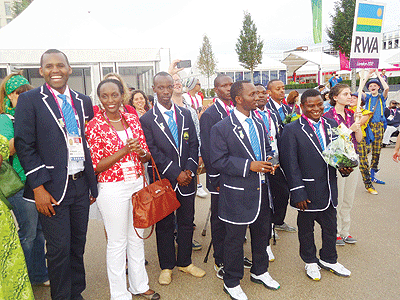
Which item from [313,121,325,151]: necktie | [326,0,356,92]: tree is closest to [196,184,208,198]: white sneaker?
[313,121,325,151]: necktie

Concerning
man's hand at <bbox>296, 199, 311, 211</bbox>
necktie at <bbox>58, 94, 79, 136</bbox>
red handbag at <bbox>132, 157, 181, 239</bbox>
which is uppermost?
necktie at <bbox>58, 94, 79, 136</bbox>

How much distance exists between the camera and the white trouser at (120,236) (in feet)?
8.86

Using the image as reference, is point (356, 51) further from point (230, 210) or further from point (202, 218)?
point (202, 218)

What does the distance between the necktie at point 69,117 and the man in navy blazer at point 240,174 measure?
1.20m

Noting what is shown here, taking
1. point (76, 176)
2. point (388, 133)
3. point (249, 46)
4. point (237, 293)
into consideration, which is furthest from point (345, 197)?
point (249, 46)

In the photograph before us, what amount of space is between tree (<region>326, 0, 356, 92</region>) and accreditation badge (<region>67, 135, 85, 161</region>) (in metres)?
17.9

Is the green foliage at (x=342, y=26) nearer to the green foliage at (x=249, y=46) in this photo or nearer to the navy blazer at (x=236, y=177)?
the green foliage at (x=249, y=46)

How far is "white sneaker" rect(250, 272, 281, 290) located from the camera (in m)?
3.08

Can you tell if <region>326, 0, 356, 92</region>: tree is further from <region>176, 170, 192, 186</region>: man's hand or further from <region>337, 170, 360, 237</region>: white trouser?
<region>176, 170, 192, 186</region>: man's hand

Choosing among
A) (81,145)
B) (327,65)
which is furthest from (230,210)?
(327,65)

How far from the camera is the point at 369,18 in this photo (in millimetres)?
3879

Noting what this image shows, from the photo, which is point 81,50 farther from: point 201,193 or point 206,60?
point 206,60

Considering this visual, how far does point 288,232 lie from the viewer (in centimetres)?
445

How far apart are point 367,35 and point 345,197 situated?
6.77 feet
